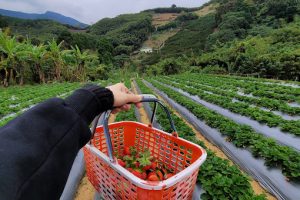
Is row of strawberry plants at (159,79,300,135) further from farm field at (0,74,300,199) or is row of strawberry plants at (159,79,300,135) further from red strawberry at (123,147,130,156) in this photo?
red strawberry at (123,147,130,156)

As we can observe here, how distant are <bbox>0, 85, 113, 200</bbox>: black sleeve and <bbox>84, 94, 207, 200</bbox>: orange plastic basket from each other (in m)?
0.63

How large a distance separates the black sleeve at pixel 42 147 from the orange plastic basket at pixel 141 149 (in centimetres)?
63

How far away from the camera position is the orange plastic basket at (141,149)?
144 centimetres

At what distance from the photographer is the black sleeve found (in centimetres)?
67

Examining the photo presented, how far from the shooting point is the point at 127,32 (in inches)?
3191

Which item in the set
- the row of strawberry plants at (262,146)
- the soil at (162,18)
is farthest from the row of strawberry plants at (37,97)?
the soil at (162,18)

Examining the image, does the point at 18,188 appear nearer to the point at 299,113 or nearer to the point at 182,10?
the point at 299,113

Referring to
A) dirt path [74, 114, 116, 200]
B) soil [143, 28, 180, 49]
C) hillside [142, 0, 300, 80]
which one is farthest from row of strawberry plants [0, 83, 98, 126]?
soil [143, 28, 180, 49]

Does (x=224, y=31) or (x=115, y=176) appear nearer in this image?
(x=115, y=176)

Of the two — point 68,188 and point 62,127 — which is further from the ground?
point 62,127

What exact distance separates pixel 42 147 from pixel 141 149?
78.2 inches

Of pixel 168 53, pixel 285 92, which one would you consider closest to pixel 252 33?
pixel 168 53

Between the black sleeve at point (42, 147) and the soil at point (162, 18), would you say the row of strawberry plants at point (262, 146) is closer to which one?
the black sleeve at point (42, 147)

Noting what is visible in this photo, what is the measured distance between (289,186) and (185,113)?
4548mm
